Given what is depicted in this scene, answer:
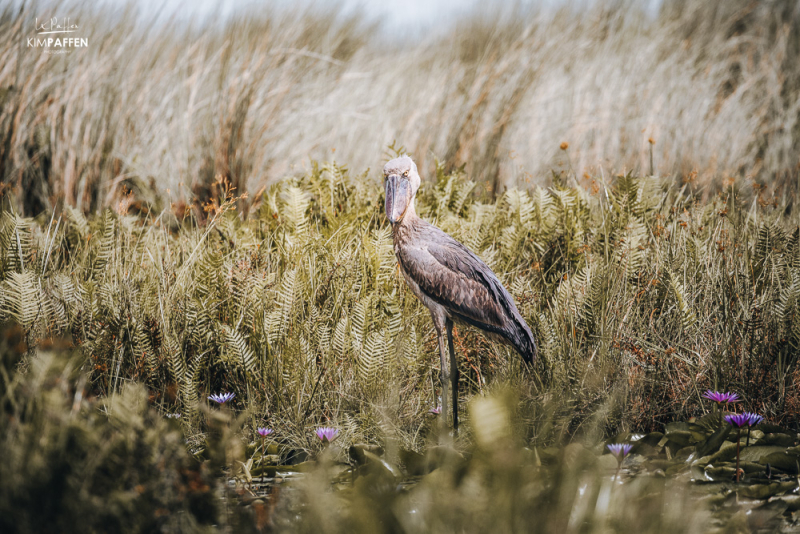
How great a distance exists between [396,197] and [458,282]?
1.58 ft

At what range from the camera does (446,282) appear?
276 centimetres

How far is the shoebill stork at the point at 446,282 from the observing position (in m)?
2.69

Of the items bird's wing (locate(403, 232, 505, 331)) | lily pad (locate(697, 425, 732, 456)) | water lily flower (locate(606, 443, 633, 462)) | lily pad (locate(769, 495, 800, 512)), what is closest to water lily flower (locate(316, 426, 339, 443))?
bird's wing (locate(403, 232, 505, 331))

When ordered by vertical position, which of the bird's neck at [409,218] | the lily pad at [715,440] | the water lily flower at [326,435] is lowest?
the water lily flower at [326,435]

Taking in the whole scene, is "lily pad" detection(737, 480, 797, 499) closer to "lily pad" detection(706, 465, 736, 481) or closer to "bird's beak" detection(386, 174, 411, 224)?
"lily pad" detection(706, 465, 736, 481)

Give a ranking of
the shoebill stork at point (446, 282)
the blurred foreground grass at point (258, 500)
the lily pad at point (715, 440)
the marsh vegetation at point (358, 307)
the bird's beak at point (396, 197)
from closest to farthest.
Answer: the blurred foreground grass at point (258, 500) < the marsh vegetation at point (358, 307) < the lily pad at point (715, 440) < the shoebill stork at point (446, 282) < the bird's beak at point (396, 197)

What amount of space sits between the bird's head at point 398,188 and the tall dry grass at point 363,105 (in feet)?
5.53

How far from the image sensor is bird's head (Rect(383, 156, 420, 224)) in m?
2.88

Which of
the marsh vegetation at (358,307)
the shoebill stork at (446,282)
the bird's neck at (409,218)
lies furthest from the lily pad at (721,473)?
the bird's neck at (409,218)

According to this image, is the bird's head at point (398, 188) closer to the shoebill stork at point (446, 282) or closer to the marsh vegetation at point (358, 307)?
the shoebill stork at point (446, 282)

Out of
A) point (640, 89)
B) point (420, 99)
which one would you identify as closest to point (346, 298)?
point (420, 99)

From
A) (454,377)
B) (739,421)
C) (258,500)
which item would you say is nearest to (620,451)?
(739,421)

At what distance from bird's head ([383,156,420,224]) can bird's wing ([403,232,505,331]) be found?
19cm

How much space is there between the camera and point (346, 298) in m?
3.23
